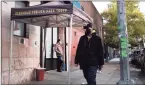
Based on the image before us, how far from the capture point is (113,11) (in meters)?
34.8

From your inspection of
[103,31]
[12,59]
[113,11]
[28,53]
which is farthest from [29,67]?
[103,31]

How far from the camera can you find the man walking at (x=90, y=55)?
7450 mm

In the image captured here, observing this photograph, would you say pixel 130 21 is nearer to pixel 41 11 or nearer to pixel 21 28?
pixel 21 28

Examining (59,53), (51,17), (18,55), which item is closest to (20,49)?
(18,55)

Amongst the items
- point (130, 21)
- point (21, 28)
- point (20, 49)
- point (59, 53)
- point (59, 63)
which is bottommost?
point (59, 63)

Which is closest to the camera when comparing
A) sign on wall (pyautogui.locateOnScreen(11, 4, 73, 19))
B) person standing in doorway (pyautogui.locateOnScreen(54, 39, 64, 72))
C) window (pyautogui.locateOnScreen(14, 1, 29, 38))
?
sign on wall (pyautogui.locateOnScreen(11, 4, 73, 19))

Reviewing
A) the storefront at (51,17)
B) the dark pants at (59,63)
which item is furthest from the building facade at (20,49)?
the dark pants at (59,63)

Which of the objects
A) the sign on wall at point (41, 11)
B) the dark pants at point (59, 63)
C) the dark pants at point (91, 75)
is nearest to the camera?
the dark pants at point (91, 75)

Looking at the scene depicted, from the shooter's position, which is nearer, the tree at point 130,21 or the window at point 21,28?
the window at point 21,28

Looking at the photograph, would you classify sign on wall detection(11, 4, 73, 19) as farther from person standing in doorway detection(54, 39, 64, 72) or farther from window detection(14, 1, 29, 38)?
person standing in doorway detection(54, 39, 64, 72)

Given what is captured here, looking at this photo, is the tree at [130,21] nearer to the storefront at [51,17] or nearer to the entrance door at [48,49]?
the entrance door at [48,49]

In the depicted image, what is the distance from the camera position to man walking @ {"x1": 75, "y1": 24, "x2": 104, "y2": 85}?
7450 millimetres

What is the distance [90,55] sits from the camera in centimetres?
748

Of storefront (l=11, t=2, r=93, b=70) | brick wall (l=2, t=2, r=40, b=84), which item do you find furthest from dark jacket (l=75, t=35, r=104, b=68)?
brick wall (l=2, t=2, r=40, b=84)
